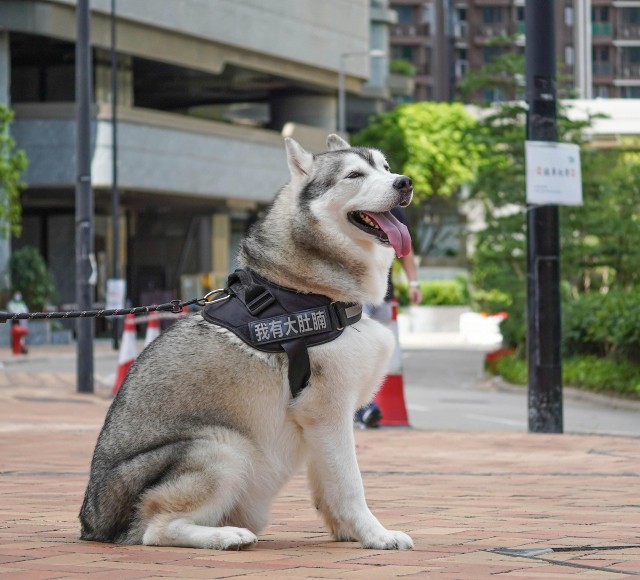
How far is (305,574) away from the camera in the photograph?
4.78m

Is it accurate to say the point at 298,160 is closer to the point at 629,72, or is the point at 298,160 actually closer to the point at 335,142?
the point at 335,142

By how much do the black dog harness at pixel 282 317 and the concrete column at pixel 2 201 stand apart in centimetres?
3396

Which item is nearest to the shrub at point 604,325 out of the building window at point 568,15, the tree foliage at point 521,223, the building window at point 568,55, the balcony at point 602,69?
the tree foliage at point 521,223

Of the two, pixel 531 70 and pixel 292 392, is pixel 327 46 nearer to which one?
pixel 531 70

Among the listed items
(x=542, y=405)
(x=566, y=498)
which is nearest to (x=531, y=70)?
(x=542, y=405)

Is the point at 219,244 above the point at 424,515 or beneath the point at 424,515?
above

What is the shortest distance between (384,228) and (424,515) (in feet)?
5.86

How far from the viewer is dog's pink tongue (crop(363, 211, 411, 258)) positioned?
5.46m

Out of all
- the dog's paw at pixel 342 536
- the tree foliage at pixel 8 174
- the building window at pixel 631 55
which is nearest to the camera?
the dog's paw at pixel 342 536

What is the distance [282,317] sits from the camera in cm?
545

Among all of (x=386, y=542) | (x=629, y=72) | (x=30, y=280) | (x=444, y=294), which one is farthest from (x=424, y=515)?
(x=629, y=72)

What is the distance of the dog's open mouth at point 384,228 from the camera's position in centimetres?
546

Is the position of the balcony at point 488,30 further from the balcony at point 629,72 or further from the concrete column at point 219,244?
the concrete column at point 219,244

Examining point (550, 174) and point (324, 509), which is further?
point (550, 174)
